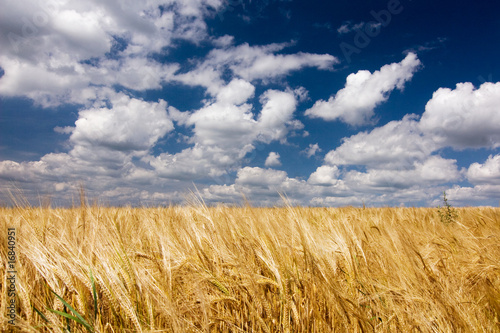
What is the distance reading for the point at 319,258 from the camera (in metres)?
1.78

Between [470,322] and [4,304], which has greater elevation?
[4,304]

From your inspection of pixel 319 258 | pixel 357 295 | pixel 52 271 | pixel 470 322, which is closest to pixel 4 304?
pixel 52 271

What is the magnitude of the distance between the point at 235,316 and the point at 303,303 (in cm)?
43

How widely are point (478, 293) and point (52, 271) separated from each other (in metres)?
2.95

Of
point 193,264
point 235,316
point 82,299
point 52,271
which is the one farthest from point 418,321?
point 52,271

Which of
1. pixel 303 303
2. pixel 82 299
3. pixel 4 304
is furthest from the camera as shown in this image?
pixel 303 303

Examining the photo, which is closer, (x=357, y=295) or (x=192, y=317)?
(x=192, y=317)

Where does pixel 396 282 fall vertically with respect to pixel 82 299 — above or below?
below

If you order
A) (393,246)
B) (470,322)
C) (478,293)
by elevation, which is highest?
(393,246)

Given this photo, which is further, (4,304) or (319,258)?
(319,258)

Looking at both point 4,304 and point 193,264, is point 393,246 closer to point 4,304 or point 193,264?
point 193,264

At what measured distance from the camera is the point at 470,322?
4.65ft

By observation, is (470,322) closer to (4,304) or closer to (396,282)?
(396,282)

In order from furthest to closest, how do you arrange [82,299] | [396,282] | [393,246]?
[393,246] < [396,282] < [82,299]
